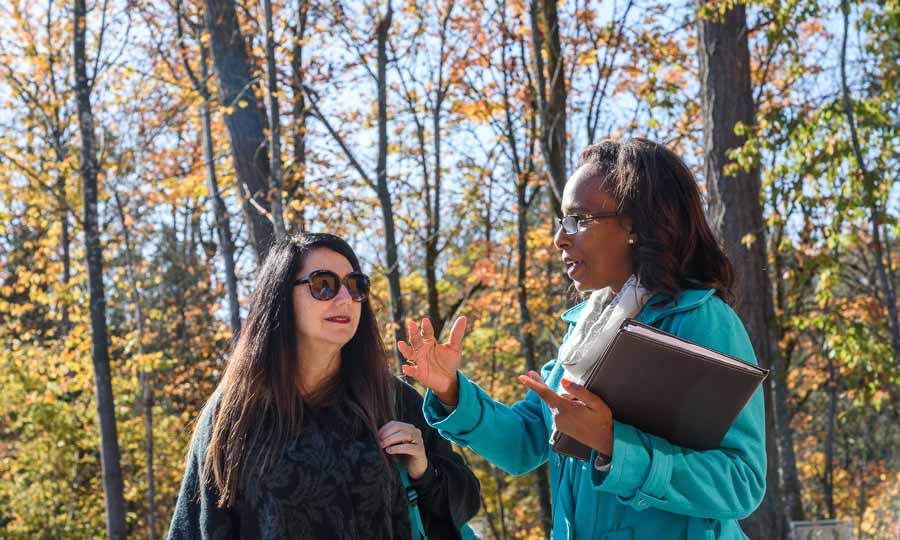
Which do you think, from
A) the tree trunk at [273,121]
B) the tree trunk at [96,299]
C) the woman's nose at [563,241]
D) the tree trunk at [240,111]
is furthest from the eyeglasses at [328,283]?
the tree trunk at [96,299]

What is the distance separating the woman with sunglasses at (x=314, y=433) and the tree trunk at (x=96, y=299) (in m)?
7.71

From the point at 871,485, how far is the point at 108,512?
19.5 metres

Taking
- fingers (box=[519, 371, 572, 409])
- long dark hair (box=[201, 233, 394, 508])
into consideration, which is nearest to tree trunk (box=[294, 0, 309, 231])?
long dark hair (box=[201, 233, 394, 508])

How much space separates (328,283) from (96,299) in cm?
810

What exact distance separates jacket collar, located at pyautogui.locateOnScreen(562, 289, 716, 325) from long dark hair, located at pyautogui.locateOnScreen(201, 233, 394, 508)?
1.14 metres

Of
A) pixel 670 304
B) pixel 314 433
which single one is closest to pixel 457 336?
pixel 670 304

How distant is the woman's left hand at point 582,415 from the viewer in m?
1.84

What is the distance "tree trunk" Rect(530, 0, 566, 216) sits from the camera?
9.00m

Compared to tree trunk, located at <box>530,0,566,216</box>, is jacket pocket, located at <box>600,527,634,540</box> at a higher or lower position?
lower

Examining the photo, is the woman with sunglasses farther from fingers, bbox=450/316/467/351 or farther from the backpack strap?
fingers, bbox=450/316/467/351

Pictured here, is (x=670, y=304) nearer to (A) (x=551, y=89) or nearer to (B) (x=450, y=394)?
(B) (x=450, y=394)

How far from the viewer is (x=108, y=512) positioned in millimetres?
10273

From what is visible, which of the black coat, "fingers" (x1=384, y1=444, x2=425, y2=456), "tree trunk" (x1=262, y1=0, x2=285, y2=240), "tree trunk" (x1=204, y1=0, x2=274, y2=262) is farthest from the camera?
"tree trunk" (x1=204, y1=0, x2=274, y2=262)

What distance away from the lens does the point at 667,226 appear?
6.99 ft
